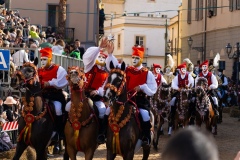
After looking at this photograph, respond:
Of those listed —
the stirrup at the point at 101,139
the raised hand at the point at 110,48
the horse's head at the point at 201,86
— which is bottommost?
the stirrup at the point at 101,139

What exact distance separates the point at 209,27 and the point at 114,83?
39751mm

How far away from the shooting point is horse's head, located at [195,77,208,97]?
61.7ft

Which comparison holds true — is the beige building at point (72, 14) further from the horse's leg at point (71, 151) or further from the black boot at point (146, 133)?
the horse's leg at point (71, 151)

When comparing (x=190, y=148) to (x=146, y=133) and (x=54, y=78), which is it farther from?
(x=54, y=78)

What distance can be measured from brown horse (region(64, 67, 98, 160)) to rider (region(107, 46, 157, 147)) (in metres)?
0.92

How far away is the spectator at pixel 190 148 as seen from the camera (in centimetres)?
285

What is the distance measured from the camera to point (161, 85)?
20.0m

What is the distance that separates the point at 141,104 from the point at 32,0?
34.9 m

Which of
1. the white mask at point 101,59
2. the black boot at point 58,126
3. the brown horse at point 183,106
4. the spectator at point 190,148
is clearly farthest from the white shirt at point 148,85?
the spectator at point 190,148

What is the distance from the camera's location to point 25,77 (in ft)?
37.9

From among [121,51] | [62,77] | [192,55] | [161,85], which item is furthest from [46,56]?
[121,51]

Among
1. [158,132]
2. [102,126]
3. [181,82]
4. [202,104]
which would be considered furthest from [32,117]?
[202,104]

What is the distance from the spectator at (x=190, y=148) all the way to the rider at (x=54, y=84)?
31.0 feet

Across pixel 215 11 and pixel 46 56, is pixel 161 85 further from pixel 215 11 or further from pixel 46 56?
pixel 215 11
